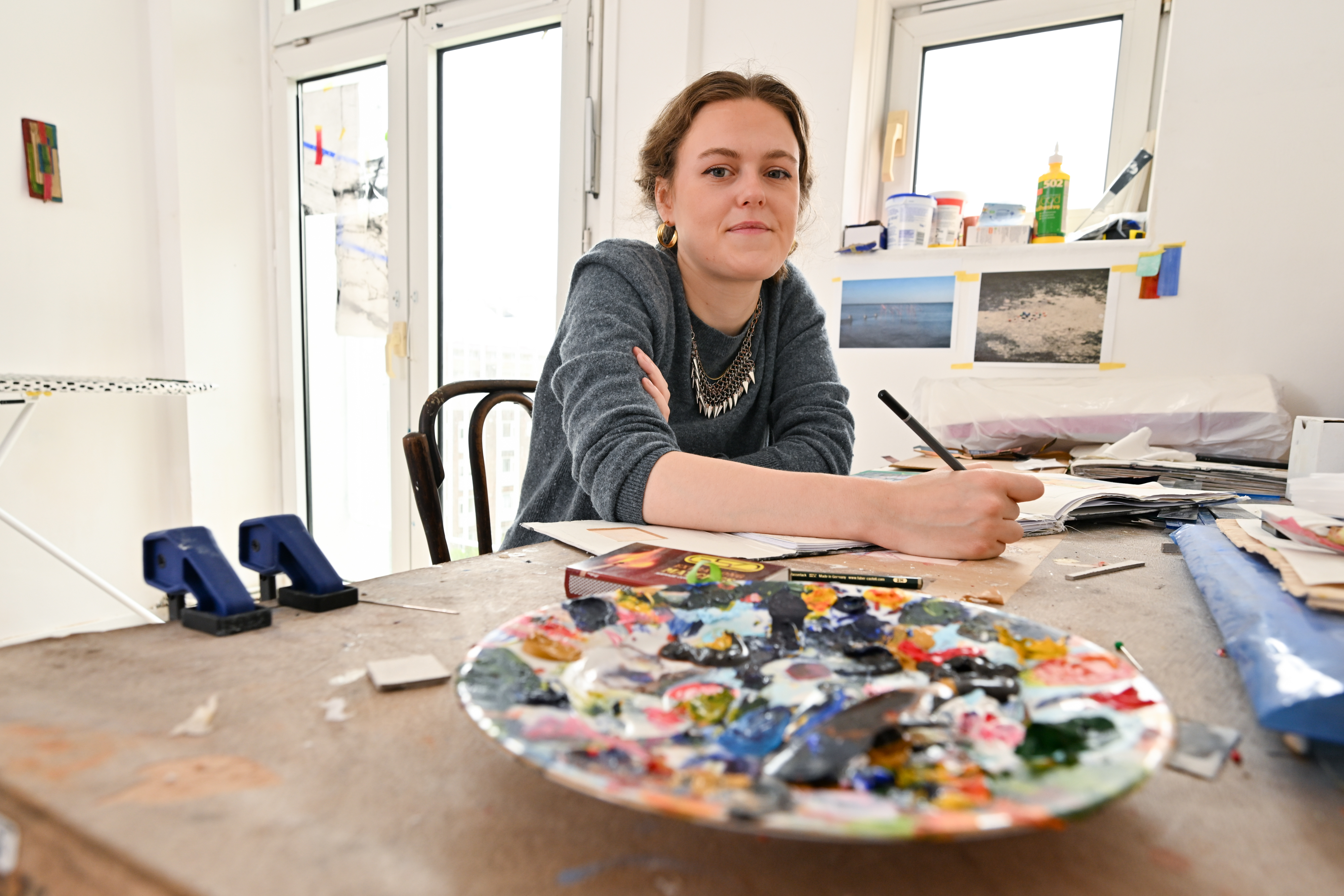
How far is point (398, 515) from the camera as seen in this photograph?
2.60 m

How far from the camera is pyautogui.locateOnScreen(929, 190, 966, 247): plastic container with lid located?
5.95ft

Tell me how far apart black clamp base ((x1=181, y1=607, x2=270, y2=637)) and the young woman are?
0.37m

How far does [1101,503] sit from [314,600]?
825 millimetres

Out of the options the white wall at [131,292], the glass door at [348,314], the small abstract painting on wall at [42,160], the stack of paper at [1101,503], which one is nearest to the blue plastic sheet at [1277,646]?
the stack of paper at [1101,503]

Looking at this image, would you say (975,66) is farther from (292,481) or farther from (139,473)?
(139,473)

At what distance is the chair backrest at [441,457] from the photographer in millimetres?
977

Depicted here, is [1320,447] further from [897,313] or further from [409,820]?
[409,820]

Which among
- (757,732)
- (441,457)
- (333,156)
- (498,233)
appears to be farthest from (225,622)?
(333,156)

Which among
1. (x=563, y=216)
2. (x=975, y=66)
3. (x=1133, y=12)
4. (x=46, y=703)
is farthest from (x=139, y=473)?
(x=1133, y=12)

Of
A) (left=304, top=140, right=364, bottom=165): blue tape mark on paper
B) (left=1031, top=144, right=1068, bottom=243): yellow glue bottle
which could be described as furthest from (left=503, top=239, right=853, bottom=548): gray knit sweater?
(left=304, top=140, right=364, bottom=165): blue tape mark on paper

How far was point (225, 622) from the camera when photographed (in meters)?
0.41

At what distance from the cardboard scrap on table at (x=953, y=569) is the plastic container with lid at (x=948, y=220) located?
1300mm

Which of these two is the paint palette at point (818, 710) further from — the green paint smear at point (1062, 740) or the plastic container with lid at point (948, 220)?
the plastic container with lid at point (948, 220)

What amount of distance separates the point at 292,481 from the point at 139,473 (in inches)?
19.0
